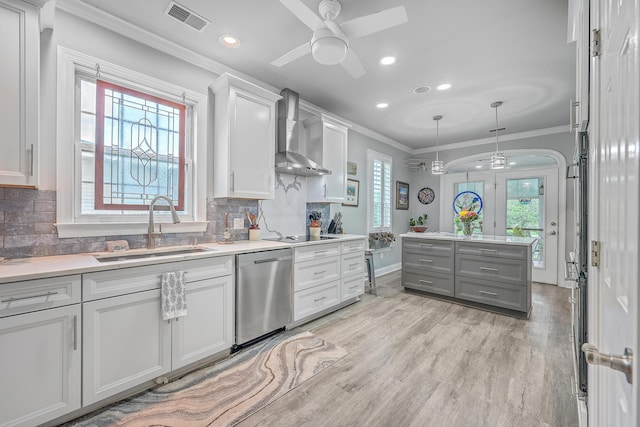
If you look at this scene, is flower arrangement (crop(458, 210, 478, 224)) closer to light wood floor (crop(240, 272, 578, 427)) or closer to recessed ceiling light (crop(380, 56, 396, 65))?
light wood floor (crop(240, 272, 578, 427))

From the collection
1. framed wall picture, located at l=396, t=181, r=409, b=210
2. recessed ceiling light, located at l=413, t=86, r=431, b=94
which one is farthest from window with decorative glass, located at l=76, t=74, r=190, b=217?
framed wall picture, located at l=396, t=181, r=409, b=210

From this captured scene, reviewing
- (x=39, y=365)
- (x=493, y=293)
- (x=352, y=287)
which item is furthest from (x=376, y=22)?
(x=493, y=293)

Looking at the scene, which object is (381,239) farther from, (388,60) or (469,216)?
(388,60)

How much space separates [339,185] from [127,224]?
2618 millimetres

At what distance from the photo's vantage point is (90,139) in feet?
7.11

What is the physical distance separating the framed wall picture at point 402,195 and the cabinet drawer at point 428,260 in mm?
1920

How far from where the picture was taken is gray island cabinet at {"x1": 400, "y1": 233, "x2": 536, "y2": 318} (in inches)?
127

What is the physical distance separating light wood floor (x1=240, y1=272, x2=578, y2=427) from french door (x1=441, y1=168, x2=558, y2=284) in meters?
Result: 1.87

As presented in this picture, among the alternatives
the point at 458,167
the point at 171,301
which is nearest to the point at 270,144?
the point at 171,301

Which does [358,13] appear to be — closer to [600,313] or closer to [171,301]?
[600,313]

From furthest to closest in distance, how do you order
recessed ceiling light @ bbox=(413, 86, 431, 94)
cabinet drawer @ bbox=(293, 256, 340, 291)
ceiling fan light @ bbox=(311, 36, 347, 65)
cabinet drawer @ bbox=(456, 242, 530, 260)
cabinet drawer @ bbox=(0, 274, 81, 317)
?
recessed ceiling light @ bbox=(413, 86, 431, 94) < cabinet drawer @ bbox=(456, 242, 530, 260) < cabinet drawer @ bbox=(293, 256, 340, 291) < ceiling fan light @ bbox=(311, 36, 347, 65) < cabinet drawer @ bbox=(0, 274, 81, 317)

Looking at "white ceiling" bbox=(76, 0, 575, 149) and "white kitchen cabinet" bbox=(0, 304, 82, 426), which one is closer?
"white kitchen cabinet" bbox=(0, 304, 82, 426)

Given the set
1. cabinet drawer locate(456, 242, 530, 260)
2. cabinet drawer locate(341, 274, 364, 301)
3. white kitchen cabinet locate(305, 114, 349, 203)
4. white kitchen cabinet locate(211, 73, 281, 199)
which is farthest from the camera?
white kitchen cabinet locate(305, 114, 349, 203)

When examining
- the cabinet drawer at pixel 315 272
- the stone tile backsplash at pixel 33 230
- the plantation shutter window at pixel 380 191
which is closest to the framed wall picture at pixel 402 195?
the plantation shutter window at pixel 380 191
